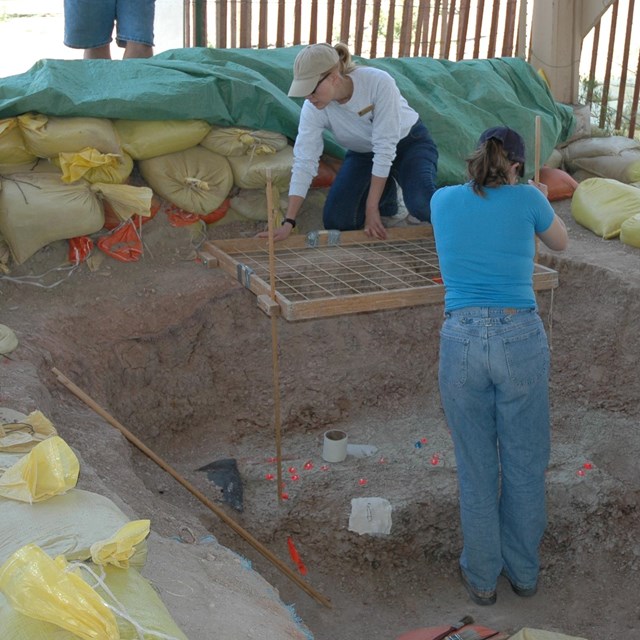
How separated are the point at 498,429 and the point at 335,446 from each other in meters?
1.28

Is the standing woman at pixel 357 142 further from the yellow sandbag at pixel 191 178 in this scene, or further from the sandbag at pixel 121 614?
the sandbag at pixel 121 614

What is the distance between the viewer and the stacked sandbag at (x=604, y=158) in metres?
6.49

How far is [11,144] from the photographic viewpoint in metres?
4.49

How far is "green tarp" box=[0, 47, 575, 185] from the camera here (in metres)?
4.65

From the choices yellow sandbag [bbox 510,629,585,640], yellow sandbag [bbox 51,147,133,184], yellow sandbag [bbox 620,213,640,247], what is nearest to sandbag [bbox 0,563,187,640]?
yellow sandbag [bbox 510,629,585,640]

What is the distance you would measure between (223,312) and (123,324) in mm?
586

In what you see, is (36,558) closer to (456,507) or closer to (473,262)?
(473,262)

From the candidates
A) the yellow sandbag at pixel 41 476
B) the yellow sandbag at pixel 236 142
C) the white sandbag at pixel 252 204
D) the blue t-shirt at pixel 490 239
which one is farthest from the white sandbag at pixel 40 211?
the yellow sandbag at pixel 41 476

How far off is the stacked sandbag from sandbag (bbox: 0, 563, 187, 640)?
18.2 feet

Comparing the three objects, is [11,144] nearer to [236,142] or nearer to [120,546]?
[236,142]

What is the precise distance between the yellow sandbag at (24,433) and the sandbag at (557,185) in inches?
175

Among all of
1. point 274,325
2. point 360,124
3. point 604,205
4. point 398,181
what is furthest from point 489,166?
point 604,205

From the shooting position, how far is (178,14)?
272 inches

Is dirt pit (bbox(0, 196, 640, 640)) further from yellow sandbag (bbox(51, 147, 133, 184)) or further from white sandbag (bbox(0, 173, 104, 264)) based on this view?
yellow sandbag (bbox(51, 147, 133, 184))
